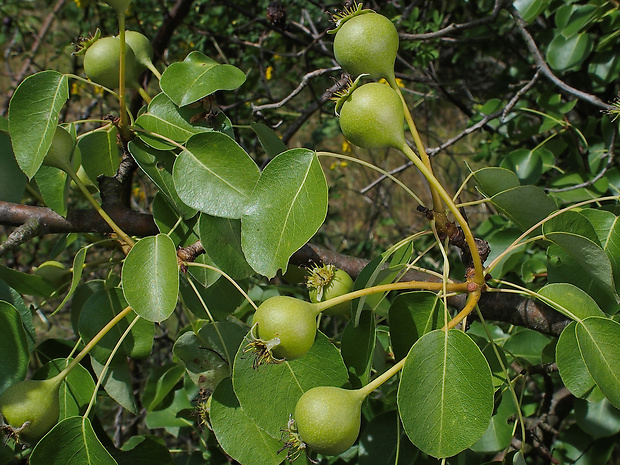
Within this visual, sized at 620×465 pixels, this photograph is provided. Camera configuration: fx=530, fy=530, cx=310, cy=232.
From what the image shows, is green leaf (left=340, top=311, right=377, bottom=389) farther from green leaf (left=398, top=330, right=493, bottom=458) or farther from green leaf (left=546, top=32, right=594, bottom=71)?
green leaf (left=546, top=32, right=594, bottom=71)

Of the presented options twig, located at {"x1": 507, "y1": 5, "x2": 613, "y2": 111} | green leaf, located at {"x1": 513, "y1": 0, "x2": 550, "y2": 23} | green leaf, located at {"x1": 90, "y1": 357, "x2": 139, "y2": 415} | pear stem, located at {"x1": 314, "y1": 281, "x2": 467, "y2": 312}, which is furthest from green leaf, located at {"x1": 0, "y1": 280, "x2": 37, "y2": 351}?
green leaf, located at {"x1": 513, "y1": 0, "x2": 550, "y2": 23}

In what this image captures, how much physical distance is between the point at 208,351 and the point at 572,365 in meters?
0.77

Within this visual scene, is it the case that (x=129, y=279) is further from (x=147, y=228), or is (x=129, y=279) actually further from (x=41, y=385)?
(x=147, y=228)

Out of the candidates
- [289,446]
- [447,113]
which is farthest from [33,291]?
[447,113]

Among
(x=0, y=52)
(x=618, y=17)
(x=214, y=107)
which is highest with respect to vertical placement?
(x=618, y=17)

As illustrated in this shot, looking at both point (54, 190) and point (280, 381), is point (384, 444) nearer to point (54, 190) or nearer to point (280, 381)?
point (280, 381)

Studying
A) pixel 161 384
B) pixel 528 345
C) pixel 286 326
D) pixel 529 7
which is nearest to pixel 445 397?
pixel 286 326

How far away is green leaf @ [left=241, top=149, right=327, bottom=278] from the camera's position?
92 cm

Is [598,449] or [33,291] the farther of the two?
[598,449]

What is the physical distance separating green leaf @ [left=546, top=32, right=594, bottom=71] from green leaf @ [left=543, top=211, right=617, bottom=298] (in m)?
1.13

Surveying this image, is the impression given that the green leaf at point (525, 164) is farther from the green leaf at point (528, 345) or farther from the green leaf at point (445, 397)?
the green leaf at point (445, 397)

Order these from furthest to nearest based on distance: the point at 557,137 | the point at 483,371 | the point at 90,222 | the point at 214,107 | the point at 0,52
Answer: the point at 0,52 < the point at 557,137 < the point at 90,222 < the point at 214,107 < the point at 483,371

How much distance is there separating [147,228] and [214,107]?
0.39m

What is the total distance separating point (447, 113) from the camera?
5656mm
